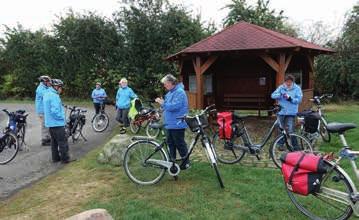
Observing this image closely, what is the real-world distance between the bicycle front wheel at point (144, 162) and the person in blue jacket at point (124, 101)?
568 cm

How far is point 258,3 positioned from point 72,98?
13.5m

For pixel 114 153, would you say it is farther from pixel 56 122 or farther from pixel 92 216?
pixel 92 216

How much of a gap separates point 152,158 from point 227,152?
257cm

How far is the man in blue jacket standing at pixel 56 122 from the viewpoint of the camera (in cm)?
871

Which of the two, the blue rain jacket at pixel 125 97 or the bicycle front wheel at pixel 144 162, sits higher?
the blue rain jacket at pixel 125 97

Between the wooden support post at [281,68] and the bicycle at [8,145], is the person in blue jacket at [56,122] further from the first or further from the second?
the wooden support post at [281,68]

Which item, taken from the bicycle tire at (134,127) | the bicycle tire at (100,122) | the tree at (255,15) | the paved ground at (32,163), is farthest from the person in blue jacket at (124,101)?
the tree at (255,15)

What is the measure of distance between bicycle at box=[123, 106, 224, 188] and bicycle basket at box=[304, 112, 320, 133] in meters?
2.08

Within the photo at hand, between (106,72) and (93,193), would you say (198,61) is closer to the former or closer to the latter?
(93,193)

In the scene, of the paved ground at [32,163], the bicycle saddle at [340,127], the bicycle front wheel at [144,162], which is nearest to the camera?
the bicycle saddle at [340,127]

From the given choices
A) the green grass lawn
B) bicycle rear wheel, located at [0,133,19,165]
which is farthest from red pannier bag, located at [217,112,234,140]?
bicycle rear wheel, located at [0,133,19,165]

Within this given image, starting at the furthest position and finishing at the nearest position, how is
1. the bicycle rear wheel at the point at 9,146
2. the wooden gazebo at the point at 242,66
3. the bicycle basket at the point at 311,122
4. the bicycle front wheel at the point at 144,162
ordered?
the wooden gazebo at the point at 242,66 < the bicycle rear wheel at the point at 9,146 < the bicycle basket at the point at 311,122 < the bicycle front wheel at the point at 144,162

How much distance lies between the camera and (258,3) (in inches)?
1070

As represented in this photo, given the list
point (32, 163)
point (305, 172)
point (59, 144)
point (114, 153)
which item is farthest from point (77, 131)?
point (305, 172)
